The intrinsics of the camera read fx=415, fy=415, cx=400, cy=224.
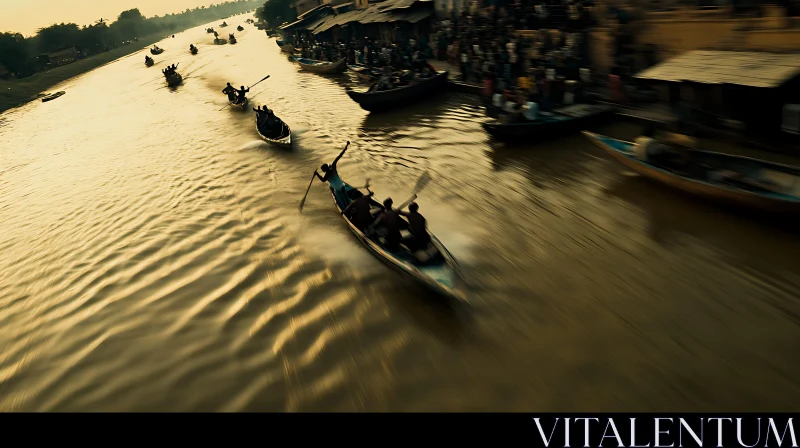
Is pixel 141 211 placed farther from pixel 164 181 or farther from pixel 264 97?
pixel 264 97

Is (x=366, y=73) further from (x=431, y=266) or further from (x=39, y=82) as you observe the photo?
(x=39, y=82)

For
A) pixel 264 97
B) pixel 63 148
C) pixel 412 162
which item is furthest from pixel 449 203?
pixel 63 148

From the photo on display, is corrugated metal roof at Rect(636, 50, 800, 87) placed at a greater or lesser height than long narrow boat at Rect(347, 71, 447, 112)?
lesser

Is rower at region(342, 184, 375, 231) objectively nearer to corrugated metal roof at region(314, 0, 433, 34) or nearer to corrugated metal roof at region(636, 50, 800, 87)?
corrugated metal roof at region(636, 50, 800, 87)
